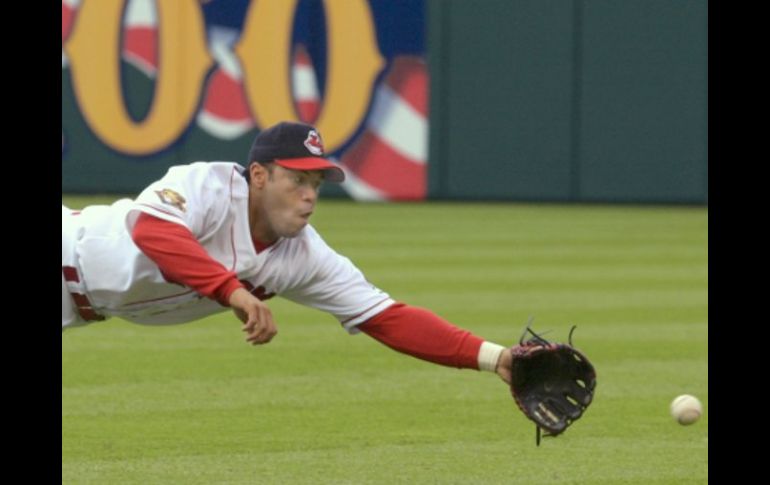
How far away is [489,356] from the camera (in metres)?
5.99

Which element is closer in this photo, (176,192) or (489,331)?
(176,192)

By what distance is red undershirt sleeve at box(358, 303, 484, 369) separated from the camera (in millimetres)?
6059

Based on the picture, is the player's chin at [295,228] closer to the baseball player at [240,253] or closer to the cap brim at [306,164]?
the baseball player at [240,253]

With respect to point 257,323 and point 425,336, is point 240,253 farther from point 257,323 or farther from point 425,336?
point 257,323

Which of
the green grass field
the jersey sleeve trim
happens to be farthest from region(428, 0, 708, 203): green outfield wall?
the jersey sleeve trim

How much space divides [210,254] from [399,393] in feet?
Answer: 8.51

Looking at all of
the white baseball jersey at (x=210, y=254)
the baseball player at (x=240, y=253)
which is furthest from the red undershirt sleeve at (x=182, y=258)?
the white baseball jersey at (x=210, y=254)

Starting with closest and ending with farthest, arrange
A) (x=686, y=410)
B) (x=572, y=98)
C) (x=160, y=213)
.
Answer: (x=160, y=213) → (x=686, y=410) → (x=572, y=98)

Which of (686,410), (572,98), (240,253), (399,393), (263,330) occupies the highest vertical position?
(240,253)

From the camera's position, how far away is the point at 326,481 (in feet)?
20.7

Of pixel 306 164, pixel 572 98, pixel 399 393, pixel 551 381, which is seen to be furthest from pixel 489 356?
pixel 572 98

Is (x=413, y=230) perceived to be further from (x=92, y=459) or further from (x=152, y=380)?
(x=92, y=459)
